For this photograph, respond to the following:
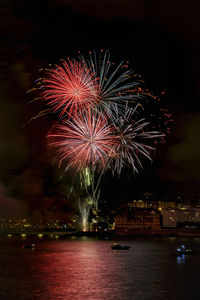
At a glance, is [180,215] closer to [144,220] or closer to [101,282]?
[144,220]

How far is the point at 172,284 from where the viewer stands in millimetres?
24000

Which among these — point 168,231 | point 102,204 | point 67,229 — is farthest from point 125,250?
point 67,229

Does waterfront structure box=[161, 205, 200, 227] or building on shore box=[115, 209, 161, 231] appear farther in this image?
waterfront structure box=[161, 205, 200, 227]

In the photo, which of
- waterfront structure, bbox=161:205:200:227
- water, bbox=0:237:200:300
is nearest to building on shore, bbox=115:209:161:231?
waterfront structure, bbox=161:205:200:227

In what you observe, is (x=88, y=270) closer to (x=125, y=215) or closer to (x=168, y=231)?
(x=125, y=215)

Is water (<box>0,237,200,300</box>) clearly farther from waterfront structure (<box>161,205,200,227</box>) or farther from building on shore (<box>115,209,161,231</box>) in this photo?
waterfront structure (<box>161,205,200,227</box>)

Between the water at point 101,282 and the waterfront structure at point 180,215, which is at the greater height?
the waterfront structure at point 180,215

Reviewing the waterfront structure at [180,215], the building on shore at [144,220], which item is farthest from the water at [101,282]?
the waterfront structure at [180,215]

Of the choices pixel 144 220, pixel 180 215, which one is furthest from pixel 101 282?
pixel 180 215

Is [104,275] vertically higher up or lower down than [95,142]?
lower down

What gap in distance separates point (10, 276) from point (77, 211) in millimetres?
62727

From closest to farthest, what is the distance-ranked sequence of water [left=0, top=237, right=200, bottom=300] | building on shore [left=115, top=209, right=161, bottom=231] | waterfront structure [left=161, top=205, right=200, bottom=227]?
1. water [left=0, top=237, right=200, bottom=300]
2. building on shore [left=115, top=209, right=161, bottom=231]
3. waterfront structure [left=161, top=205, right=200, bottom=227]

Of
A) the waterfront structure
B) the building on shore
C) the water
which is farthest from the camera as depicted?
the waterfront structure

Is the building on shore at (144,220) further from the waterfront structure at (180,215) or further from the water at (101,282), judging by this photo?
the water at (101,282)
